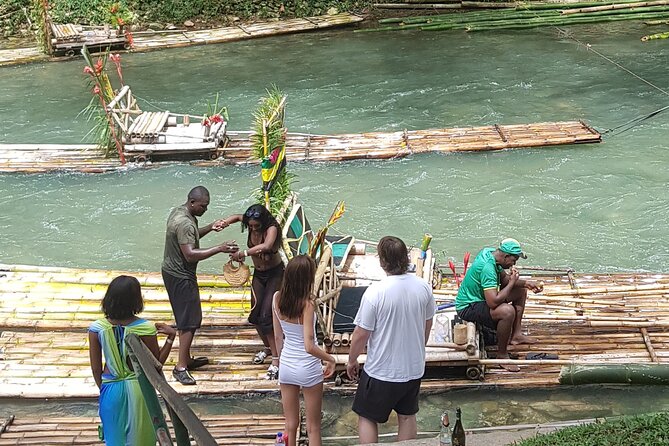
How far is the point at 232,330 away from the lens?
695 centimetres

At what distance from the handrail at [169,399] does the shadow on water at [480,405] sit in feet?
10.2

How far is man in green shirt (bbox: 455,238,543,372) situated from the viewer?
6102 millimetres

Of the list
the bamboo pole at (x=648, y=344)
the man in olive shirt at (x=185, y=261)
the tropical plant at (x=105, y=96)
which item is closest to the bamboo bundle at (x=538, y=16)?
the tropical plant at (x=105, y=96)

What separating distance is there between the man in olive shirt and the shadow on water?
42 centimetres

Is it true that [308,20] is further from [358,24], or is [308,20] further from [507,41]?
[507,41]

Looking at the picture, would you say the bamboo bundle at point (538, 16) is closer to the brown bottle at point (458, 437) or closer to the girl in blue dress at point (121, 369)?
the brown bottle at point (458, 437)

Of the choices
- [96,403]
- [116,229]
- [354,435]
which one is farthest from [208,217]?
[354,435]

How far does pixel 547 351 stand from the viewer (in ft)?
21.4

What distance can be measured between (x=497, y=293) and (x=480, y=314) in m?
0.22

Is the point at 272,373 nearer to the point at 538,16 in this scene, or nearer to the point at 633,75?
the point at 633,75

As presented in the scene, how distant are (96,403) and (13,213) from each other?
6103 mm

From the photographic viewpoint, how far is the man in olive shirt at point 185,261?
5922 millimetres

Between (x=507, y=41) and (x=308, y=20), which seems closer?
(x=507, y=41)

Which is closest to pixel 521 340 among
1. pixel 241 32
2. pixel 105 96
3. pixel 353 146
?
pixel 353 146
